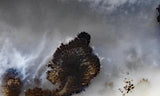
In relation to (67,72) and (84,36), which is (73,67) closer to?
(67,72)

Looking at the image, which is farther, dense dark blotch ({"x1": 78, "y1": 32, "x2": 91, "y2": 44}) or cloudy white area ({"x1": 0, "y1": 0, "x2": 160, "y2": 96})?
dense dark blotch ({"x1": 78, "y1": 32, "x2": 91, "y2": 44})

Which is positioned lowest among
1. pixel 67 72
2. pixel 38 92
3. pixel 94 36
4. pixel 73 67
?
pixel 38 92

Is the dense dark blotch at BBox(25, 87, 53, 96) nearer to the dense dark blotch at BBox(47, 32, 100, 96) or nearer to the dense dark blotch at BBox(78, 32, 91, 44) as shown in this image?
the dense dark blotch at BBox(47, 32, 100, 96)

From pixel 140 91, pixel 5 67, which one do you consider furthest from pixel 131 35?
pixel 5 67

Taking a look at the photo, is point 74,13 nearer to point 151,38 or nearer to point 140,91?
point 151,38

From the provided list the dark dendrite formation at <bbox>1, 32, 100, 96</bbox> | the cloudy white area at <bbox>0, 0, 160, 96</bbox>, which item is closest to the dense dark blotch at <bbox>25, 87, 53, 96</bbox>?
the dark dendrite formation at <bbox>1, 32, 100, 96</bbox>

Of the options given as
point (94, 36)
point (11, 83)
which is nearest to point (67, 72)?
point (94, 36)
